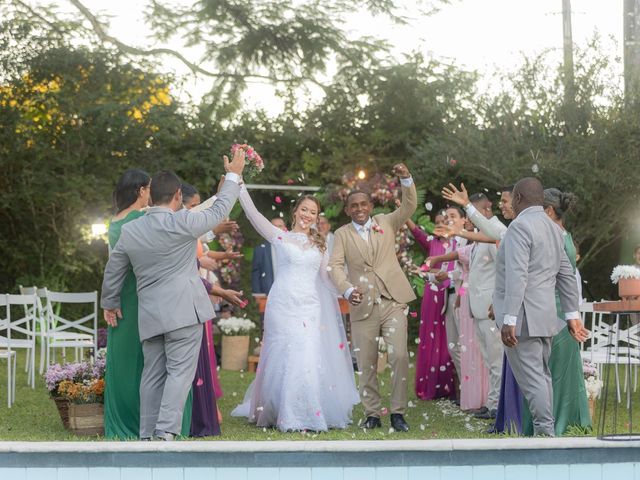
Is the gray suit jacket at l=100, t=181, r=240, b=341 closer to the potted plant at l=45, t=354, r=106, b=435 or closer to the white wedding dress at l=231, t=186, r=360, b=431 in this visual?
the potted plant at l=45, t=354, r=106, b=435

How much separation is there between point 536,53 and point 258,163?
8.06m

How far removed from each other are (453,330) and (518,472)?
5.56 m

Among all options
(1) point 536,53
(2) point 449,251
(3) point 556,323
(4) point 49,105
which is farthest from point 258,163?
(4) point 49,105

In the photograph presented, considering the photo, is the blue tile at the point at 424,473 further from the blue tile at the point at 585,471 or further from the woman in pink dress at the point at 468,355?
the woman in pink dress at the point at 468,355

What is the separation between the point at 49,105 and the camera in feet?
56.7

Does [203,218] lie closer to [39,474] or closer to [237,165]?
[237,165]

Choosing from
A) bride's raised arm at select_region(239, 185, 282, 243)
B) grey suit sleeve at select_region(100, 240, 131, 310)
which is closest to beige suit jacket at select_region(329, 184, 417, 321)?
bride's raised arm at select_region(239, 185, 282, 243)

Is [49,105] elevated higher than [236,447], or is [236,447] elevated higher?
[49,105]

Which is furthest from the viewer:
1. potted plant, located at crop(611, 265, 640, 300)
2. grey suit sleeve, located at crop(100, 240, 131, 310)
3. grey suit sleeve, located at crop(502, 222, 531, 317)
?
grey suit sleeve, located at crop(100, 240, 131, 310)

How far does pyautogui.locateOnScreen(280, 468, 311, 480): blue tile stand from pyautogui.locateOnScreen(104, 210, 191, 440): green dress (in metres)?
2.54

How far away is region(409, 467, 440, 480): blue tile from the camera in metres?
4.42

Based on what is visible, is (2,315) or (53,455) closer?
(53,455)

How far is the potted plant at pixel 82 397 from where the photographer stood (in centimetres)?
745

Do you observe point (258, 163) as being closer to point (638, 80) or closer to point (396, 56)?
point (638, 80)
